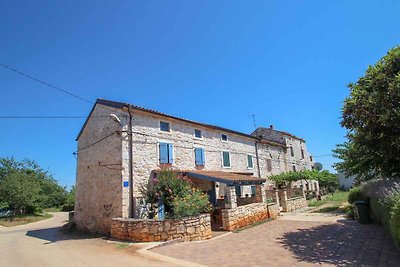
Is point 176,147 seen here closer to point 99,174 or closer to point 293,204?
point 99,174

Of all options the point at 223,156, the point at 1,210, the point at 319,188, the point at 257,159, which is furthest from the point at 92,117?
the point at 319,188

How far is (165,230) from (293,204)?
41.9 ft

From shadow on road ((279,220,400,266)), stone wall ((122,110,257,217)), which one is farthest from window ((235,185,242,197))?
shadow on road ((279,220,400,266))

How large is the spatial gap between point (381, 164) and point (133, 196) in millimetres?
11378

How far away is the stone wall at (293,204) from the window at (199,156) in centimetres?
674

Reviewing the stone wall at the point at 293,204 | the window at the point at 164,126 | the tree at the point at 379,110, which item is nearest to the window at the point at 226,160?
the stone wall at the point at 293,204

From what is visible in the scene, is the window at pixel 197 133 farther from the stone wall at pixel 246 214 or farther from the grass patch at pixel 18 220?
the grass patch at pixel 18 220

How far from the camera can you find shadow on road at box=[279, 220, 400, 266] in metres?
6.41

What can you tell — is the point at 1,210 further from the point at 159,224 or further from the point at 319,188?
the point at 319,188

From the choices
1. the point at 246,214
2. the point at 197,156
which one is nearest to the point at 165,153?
the point at 197,156

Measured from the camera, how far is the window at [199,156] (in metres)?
17.0

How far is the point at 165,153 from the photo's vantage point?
1500 centimetres

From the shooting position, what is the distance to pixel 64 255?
832 cm

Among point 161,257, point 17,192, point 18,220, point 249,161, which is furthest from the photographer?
point 17,192
